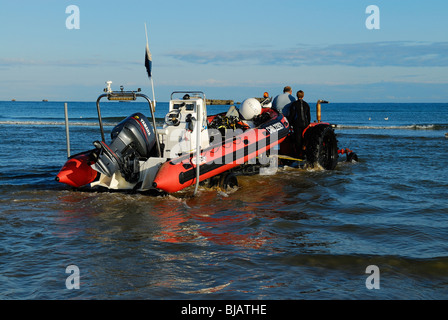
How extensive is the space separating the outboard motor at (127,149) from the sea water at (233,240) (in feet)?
1.75

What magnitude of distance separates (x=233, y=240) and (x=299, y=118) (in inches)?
230

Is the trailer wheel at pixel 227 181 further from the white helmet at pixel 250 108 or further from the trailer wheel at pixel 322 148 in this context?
the trailer wheel at pixel 322 148

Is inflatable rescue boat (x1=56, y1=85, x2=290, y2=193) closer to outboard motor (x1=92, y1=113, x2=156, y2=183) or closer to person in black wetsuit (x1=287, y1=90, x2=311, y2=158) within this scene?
outboard motor (x1=92, y1=113, x2=156, y2=183)

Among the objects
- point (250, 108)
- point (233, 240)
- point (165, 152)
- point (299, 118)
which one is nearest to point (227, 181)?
point (165, 152)

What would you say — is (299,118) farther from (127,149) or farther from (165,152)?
(127,149)

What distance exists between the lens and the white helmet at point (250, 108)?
11172mm

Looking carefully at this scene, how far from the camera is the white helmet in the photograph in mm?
11172

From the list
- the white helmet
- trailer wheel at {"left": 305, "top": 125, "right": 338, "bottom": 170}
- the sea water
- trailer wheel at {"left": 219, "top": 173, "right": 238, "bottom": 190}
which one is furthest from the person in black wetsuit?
trailer wheel at {"left": 219, "top": 173, "right": 238, "bottom": 190}

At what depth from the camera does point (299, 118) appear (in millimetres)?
11531
